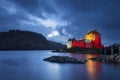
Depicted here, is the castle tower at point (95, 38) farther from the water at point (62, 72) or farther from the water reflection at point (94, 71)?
the water reflection at point (94, 71)

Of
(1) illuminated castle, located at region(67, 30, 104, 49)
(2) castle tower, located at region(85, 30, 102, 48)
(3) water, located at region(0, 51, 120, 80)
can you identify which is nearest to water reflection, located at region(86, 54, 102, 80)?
(3) water, located at region(0, 51, 120, 80)

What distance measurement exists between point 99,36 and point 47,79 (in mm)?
116725

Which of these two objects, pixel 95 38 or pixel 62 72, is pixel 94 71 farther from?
pixel 95 38

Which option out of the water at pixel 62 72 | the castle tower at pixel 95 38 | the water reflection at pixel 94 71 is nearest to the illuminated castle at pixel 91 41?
the castle tower at pixel 95 38

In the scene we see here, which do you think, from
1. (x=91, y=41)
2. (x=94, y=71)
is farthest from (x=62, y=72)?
(x=91, y=41)

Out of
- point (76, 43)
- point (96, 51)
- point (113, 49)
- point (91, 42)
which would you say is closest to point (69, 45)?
point (76, 43)

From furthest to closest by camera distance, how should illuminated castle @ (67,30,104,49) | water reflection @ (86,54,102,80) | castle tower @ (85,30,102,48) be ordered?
castle tower @ (85,30,102,48) → illuminated castle @ (67,30,104,49) → water reflection @ (86,54,102,80)

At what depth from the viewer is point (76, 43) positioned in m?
146

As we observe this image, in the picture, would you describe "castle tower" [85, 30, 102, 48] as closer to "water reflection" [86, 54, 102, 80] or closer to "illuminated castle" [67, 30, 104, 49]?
"illuminated castle" [67, 30, 104, 49]

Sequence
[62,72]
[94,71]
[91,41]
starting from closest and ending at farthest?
1. [62,72]
2. [94,71]
3. [91,41]

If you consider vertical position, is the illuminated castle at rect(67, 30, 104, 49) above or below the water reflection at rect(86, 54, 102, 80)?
above

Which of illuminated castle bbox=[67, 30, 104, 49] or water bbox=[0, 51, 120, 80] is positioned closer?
water bbox=[0, 51, 120, 80]

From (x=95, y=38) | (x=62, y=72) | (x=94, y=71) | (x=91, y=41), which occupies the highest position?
(x=95, y=38)

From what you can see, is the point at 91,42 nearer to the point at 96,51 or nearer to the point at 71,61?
the point at 96,51
